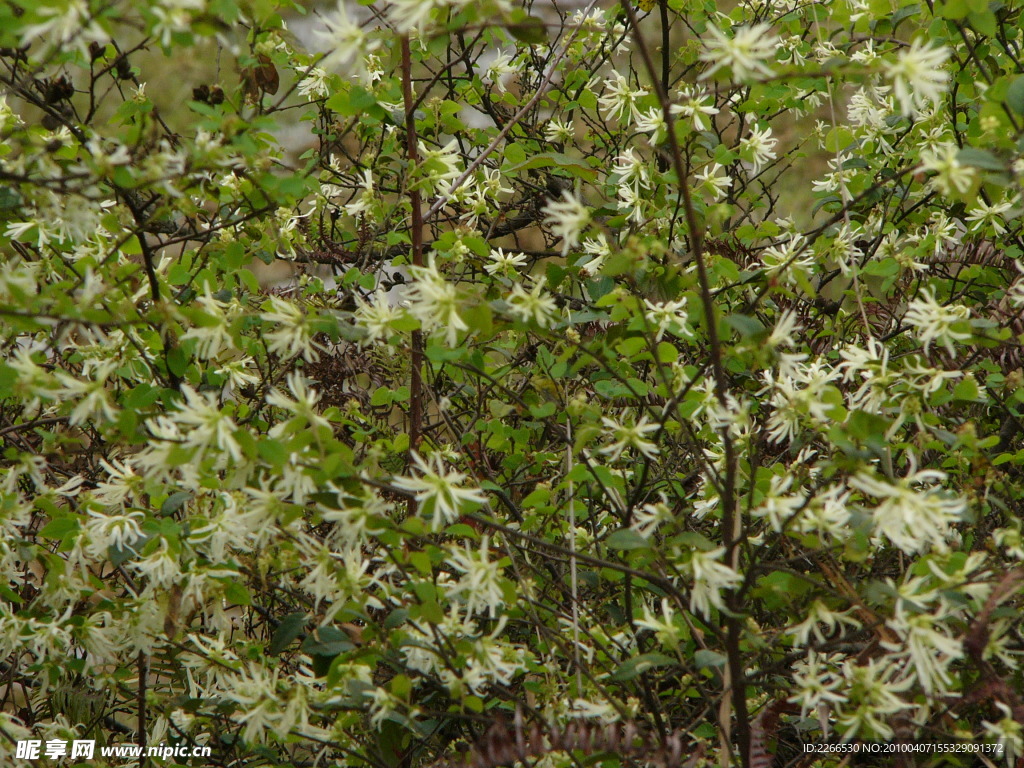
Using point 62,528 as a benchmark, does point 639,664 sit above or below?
below

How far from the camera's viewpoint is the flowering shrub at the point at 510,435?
3.86 ft

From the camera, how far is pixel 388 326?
1305 mm

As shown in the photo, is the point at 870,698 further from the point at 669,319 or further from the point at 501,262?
the point at 501,262

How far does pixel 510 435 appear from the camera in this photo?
1.91 metres

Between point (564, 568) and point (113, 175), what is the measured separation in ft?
3.55

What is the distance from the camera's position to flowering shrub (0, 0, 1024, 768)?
118cm

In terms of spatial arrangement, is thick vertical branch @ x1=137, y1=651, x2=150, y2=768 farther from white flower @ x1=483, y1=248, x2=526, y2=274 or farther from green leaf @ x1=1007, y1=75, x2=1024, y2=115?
green leaf @ x1=1007, y1=75, x2=1024, y2=115

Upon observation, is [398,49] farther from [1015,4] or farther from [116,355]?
[1015,4]

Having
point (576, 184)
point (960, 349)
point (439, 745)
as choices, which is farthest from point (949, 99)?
point (439, 745)

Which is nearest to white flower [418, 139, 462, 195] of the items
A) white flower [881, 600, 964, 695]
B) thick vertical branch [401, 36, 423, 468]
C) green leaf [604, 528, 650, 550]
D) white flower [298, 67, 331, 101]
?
thick vertical branch [401, 36, 423, 468]

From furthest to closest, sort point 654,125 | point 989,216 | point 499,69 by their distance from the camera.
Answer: point 499,69, point 989,216, point 654,125

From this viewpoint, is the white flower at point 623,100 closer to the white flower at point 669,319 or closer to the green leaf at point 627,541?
the white flower at point 669,319

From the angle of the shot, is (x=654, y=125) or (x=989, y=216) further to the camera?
(x=989, y=216)

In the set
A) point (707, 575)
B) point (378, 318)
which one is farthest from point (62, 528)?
point (707, 575)
